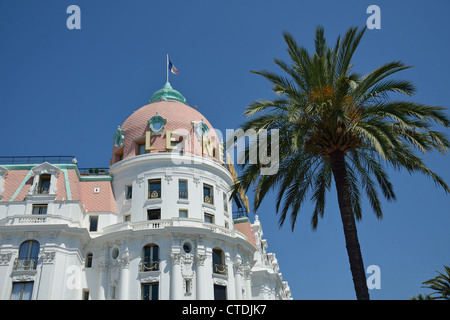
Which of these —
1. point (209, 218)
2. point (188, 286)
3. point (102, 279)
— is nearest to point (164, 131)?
point (209, 218)

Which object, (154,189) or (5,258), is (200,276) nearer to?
(154,189)

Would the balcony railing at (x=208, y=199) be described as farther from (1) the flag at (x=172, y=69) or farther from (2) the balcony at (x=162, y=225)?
(1) the flag at (x=172, y=69)

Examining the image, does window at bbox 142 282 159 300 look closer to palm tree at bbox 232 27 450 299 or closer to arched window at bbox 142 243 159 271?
arched window at bbox 142 243 159 271

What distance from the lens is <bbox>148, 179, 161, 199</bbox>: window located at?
A: 4491 cm

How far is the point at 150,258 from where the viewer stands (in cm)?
4141

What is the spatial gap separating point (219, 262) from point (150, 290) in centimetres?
680

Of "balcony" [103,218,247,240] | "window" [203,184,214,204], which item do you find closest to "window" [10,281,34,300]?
"balcony" [103,218,247,240]

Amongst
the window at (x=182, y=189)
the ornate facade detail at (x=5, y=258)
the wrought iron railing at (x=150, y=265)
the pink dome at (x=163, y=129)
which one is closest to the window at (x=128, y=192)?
the pink dome at (x=163, y=129)

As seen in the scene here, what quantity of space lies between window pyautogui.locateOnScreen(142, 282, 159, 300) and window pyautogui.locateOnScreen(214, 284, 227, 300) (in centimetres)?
524

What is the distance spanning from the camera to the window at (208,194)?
4627 cm

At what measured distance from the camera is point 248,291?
151 ft

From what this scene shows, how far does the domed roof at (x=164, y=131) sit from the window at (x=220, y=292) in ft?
43.9
